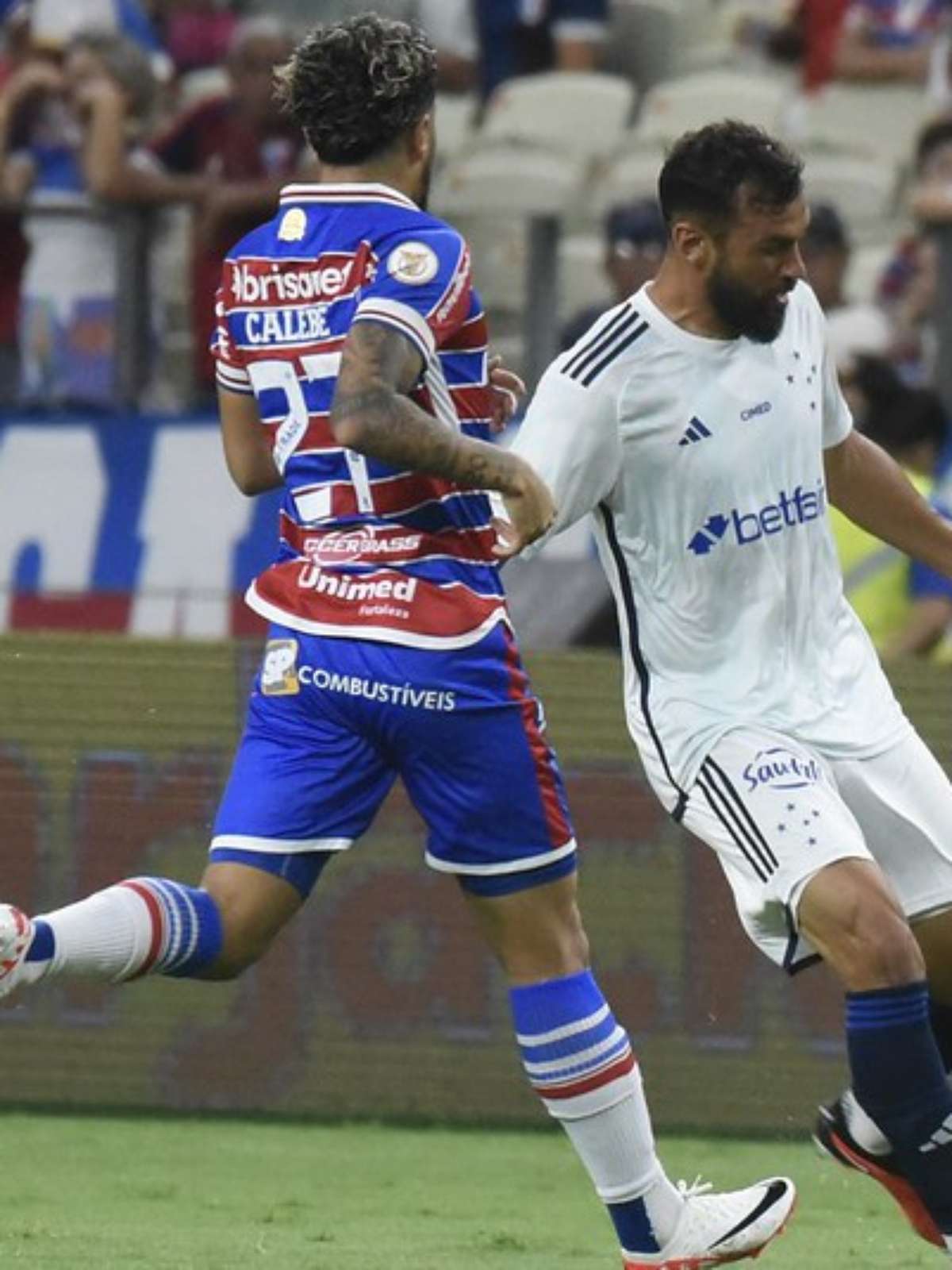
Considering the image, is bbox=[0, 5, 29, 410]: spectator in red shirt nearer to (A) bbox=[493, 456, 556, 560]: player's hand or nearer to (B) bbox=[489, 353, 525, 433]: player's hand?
(B) bbox=[489, 353, 525, 433]: player's hand

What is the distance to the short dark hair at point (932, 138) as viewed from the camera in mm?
12453

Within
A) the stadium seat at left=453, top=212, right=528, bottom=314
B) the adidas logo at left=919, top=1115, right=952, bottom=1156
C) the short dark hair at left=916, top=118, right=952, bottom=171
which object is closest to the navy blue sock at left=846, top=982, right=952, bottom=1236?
the adidas logo at left=919, top=1115, right=952, bottom=1156

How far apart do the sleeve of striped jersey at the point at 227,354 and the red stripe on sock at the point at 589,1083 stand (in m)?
1.48

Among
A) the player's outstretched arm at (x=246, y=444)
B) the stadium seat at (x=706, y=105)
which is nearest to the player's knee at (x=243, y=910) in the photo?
the player's outstretched arm at (x=246, y=444)

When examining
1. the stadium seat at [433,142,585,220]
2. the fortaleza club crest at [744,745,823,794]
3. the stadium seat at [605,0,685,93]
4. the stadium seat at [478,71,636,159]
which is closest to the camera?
the fortaleza club crest at [744,745,823,794]

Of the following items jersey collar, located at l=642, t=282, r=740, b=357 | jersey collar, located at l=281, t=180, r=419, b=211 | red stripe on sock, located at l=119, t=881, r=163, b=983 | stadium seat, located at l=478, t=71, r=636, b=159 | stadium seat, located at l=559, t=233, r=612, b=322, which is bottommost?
stadium seat, located at l=478, t=71, r=636, b=159

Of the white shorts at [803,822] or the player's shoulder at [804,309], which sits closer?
the white shorts at [803,822]

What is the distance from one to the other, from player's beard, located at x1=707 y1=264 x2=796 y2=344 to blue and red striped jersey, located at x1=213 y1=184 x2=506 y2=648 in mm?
465

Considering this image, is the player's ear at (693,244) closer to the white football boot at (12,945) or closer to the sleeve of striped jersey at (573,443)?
the sleeve of striped jersey at (573,443)

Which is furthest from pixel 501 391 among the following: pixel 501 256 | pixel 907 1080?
pixel 501 256

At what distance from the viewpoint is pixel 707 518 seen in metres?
6.18

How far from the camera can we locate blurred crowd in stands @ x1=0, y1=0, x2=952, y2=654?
1107 cm

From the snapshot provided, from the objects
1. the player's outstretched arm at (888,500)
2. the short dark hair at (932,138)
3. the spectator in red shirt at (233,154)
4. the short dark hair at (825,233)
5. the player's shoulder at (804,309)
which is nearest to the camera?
the player's shoulder at (804,309)

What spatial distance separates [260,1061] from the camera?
9.21 meters
